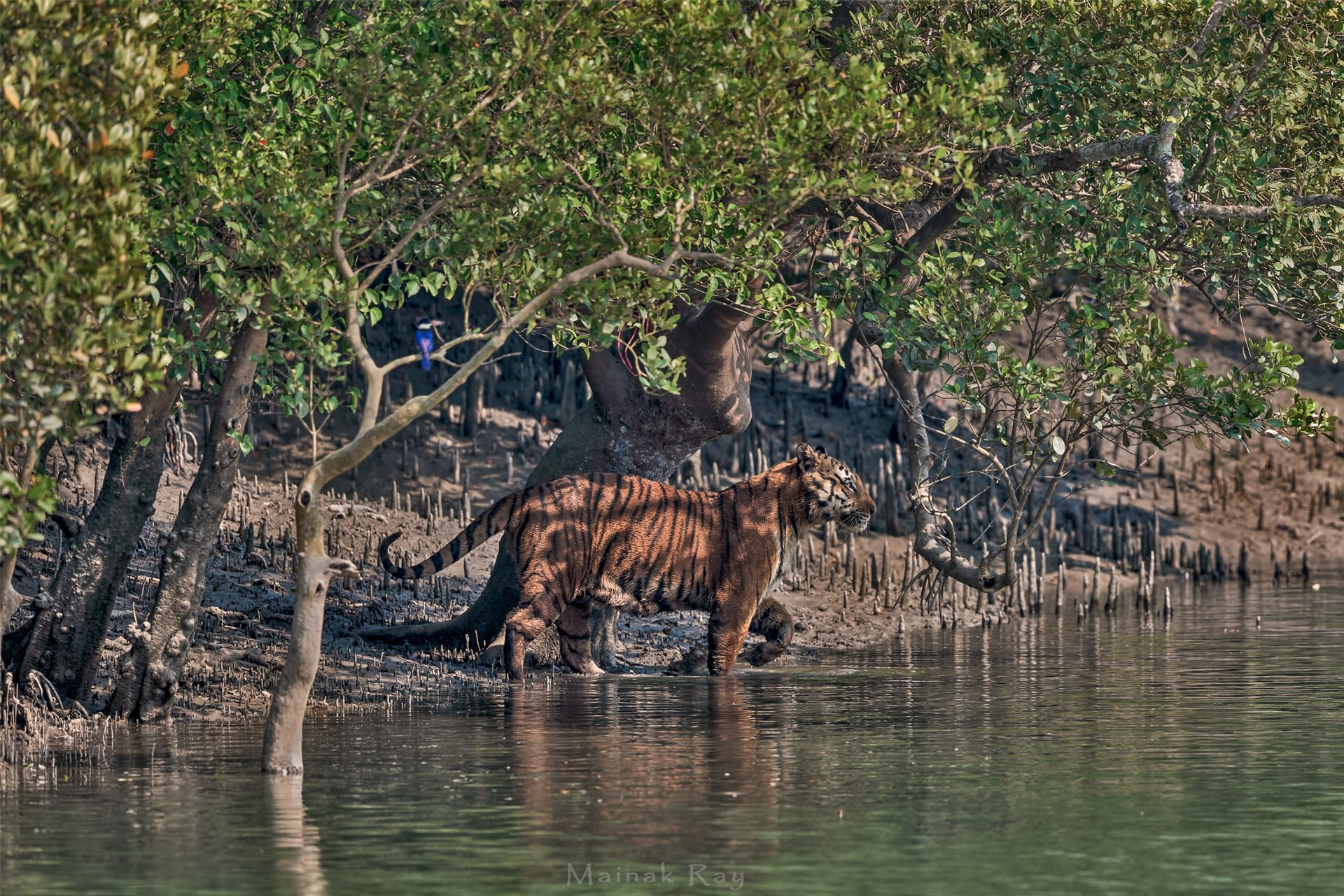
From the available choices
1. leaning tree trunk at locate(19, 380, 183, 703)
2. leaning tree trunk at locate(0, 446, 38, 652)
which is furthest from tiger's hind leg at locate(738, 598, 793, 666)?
leaning tree trunk at locate(0, 446, 38, 652)

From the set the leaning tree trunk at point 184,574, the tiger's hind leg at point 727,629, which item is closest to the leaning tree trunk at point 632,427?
the tiger's hind leg at point 727,629

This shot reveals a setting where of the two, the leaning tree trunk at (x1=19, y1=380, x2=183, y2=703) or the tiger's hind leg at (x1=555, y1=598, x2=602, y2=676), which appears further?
the tiger's hind leg at (x1=555, y1=598, x2=602, y2=676)

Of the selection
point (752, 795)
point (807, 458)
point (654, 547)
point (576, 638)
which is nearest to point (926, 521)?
point (807, 458)

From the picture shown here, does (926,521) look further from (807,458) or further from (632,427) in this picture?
(632,427)

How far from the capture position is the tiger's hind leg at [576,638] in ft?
65.9

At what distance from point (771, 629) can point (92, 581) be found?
6752 millimetres

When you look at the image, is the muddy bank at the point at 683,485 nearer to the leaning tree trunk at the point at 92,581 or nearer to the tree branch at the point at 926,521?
the leaning tree trunk at the point at 92,581

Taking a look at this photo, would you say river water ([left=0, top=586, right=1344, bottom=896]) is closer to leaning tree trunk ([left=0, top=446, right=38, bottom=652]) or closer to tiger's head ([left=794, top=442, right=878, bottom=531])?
leaning tree trunk ([left=0, top=446, right=38, bottom=652])

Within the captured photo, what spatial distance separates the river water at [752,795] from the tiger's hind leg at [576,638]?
1.94ft

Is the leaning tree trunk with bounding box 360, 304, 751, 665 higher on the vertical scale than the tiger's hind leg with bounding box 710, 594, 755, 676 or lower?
higher

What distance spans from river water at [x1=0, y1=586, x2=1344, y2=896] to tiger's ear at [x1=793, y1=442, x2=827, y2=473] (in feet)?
6.85

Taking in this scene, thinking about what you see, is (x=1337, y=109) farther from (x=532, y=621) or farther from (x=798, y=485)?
(x=532, y=621)

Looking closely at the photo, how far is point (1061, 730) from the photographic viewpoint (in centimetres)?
1554

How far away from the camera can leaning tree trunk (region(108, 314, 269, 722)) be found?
16266mm
